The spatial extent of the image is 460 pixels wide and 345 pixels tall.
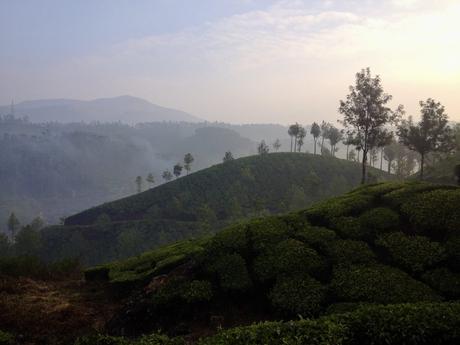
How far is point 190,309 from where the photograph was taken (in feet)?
54.1

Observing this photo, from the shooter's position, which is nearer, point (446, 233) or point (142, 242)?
point (446, 233)

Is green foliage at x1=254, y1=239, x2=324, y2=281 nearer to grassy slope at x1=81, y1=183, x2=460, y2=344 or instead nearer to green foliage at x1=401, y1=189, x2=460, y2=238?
grassy slope at x1=81, y1=183, x2=460, y2=344

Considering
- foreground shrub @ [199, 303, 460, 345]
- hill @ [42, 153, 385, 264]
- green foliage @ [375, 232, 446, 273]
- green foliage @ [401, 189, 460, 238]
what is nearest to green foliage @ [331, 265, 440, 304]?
green foliage @ [375, 232, 446, 273]

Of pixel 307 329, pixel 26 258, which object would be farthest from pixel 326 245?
pixel 26 258

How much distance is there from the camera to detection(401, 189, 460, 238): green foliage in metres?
17.7

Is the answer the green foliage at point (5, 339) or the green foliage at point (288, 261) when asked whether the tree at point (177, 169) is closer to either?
the green foliage at point (288, 261)

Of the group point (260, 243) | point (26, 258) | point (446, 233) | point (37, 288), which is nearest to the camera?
point (446, 233)

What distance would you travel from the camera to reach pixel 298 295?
15398 millimetres

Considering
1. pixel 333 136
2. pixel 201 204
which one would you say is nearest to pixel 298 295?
pixel 201 204

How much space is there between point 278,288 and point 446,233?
7979 millimetres

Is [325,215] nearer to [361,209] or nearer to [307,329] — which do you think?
[361,209]

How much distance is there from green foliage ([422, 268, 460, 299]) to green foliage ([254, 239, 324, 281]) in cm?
417

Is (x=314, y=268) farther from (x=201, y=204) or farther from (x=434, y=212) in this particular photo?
(x=201, y=204)

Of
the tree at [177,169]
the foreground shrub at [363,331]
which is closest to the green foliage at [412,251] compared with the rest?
the foreground shrub at [363,331]
